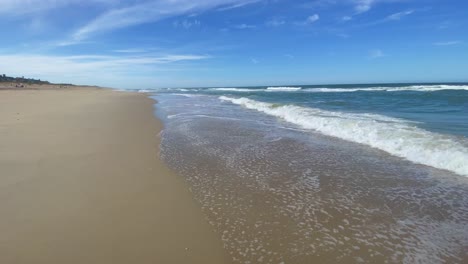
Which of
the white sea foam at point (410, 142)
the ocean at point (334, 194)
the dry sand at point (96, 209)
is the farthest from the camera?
the white sea foam at point (410, 142)

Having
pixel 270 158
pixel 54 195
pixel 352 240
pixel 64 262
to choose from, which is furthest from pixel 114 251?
pixel 270 158

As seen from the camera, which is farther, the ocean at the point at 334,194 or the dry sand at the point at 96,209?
the ocean at the point at 334,194

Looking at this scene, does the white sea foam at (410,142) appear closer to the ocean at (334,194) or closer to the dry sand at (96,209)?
the ocean at (334,194)

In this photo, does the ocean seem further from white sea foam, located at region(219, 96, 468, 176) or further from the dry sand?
the dry sand

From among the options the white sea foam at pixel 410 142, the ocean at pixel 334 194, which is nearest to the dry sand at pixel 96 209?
the ocean at pixel 334 194

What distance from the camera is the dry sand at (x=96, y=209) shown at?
3.32 m

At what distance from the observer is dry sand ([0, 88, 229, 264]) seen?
3.32 meters

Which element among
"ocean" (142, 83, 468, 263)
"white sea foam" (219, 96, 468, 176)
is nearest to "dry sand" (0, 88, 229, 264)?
"ocean" (142, 83, 468, 263)

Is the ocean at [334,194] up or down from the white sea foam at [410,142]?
down

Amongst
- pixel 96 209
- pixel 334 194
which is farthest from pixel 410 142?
pixel 96 209

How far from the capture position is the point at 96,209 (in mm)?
4348

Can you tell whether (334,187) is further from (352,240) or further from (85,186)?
(85,186)

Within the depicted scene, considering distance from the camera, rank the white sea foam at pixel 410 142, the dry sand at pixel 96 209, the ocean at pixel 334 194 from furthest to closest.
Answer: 1. the white sea foam at pixel 410 142
2. the ocean at pixel 334 194
3. the dry sand at pixel 96 209

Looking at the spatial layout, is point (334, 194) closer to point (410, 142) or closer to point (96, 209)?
point (96, 209)
